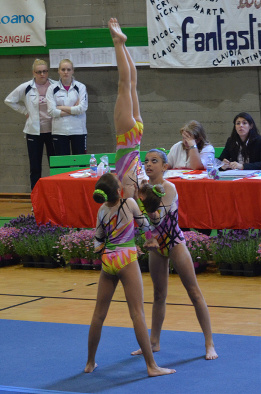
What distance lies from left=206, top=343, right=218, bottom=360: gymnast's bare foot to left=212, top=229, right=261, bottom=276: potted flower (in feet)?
7.19

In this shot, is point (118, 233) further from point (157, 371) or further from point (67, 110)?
point (67, 110)

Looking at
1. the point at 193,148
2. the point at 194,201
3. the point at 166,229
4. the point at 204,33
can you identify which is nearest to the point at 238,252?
the point at 194,201

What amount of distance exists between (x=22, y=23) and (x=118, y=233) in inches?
309

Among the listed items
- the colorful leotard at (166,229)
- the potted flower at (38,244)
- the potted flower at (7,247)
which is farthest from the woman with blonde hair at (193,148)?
the colorful leotard at (166,229)

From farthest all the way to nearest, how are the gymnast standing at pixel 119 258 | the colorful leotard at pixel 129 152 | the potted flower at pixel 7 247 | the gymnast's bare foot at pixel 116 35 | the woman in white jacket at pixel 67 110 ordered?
the woman in white jacket at pixel 67 110 < the potted flower at pixel 7 247 < the colorful leotard at pixel 129 152 < the gymnast's bare foot at pixel 116 35 < the gymnast standing at pixel 119 258

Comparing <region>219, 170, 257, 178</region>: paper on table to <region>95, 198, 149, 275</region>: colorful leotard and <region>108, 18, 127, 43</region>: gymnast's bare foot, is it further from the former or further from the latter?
<region>95, 198, 149, 275</region>: colorful leotard

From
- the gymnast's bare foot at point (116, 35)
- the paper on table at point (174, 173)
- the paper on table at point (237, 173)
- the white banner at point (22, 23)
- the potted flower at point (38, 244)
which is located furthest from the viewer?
the white banner at point (22, 23)

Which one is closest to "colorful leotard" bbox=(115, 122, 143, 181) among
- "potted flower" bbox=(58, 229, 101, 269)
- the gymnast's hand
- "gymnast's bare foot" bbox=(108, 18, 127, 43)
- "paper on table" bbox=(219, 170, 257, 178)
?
"gymnast's bare foot" bbox=(108, 18, 127, 43)

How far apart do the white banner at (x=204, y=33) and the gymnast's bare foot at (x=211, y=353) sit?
21.0ft

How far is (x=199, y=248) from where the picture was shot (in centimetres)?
728

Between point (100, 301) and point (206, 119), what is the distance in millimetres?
6743

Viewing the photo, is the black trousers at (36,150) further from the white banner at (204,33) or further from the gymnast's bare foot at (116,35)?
the gymnast's bare foot at (116,35)

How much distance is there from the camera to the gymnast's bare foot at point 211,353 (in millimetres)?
4806

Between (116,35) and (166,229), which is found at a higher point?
(116,35)
